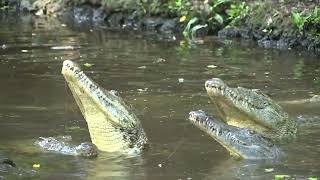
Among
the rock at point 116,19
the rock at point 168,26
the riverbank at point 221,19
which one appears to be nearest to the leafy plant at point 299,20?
the riverbank at point 221,19

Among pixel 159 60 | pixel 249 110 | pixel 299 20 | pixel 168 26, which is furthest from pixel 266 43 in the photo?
pixel 249 110

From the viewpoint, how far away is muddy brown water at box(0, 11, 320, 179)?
26.6ft

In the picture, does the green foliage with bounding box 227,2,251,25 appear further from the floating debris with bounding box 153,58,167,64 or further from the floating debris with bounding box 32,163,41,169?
the floating debris with bounding box 32,163,41,169

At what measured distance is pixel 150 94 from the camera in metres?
12.8

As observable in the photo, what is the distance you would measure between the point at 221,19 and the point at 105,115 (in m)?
14.1

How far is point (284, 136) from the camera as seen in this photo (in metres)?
9.96

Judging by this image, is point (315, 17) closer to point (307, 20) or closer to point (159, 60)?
point (307, 20)

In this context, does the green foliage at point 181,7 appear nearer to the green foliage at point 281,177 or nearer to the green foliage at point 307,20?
the green foliage at point 307,20

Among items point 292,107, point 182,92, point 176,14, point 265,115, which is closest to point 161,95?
point 182,92

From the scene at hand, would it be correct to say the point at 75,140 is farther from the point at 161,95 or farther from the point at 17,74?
the point at 17,74

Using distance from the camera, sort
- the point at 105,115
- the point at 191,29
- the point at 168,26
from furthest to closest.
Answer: the point at 168,26
the point at 191,29
the point at 105,115

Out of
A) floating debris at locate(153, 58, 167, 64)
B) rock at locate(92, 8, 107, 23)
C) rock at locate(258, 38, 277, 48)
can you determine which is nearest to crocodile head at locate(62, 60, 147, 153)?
floating debris at locate(153, 58, 167, 64)

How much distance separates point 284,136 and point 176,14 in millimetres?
14899

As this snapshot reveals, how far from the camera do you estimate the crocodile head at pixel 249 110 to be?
915 cm
